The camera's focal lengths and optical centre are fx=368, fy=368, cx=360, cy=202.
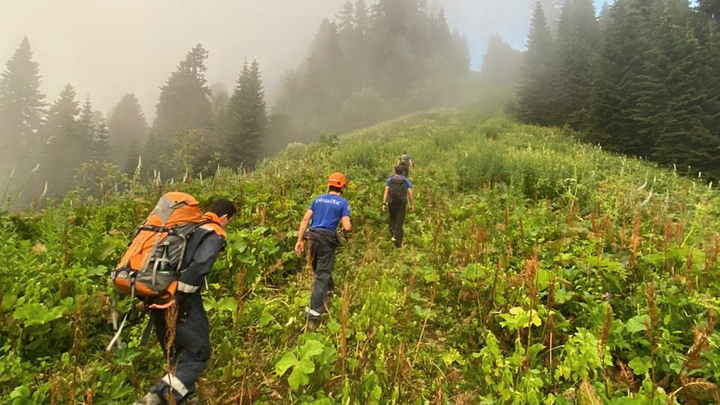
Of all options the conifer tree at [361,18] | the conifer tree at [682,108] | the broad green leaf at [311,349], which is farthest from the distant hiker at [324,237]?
the conifer tree at [361,18]

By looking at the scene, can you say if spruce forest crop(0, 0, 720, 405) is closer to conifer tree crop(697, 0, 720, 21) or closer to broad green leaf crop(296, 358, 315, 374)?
broad green leaf crop(296, 358, 315, 374)

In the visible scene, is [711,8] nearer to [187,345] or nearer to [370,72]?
[187,345]

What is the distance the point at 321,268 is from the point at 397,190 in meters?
3.64

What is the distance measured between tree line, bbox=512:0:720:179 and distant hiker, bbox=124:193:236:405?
2814 cm

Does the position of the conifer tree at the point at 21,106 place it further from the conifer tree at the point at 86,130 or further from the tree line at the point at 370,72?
the tree line at the point at 370,72

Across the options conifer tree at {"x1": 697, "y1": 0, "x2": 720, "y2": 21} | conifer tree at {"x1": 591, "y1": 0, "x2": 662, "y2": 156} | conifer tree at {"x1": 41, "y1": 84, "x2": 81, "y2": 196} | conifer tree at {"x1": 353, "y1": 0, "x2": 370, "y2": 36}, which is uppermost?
conifer tree at {"x1": 353, "y1": 0, "x2": 370, "y2": 36}

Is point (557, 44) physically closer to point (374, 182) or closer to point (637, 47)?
point (637, 47)

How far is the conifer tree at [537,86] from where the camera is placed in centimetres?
3519

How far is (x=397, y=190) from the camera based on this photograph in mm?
8711

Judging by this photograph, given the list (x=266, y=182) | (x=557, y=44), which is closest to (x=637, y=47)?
(x=557, y=44)

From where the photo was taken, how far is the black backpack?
337 inches

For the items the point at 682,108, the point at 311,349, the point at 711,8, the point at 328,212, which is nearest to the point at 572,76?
the point at 682,108

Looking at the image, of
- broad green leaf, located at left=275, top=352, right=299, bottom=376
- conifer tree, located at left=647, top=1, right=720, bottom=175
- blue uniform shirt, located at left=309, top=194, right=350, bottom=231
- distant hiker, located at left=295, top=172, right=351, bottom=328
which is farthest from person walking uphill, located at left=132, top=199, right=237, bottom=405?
conifer tree, located at left=647, top=1, right=720, bottom=175

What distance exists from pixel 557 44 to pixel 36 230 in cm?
4401
